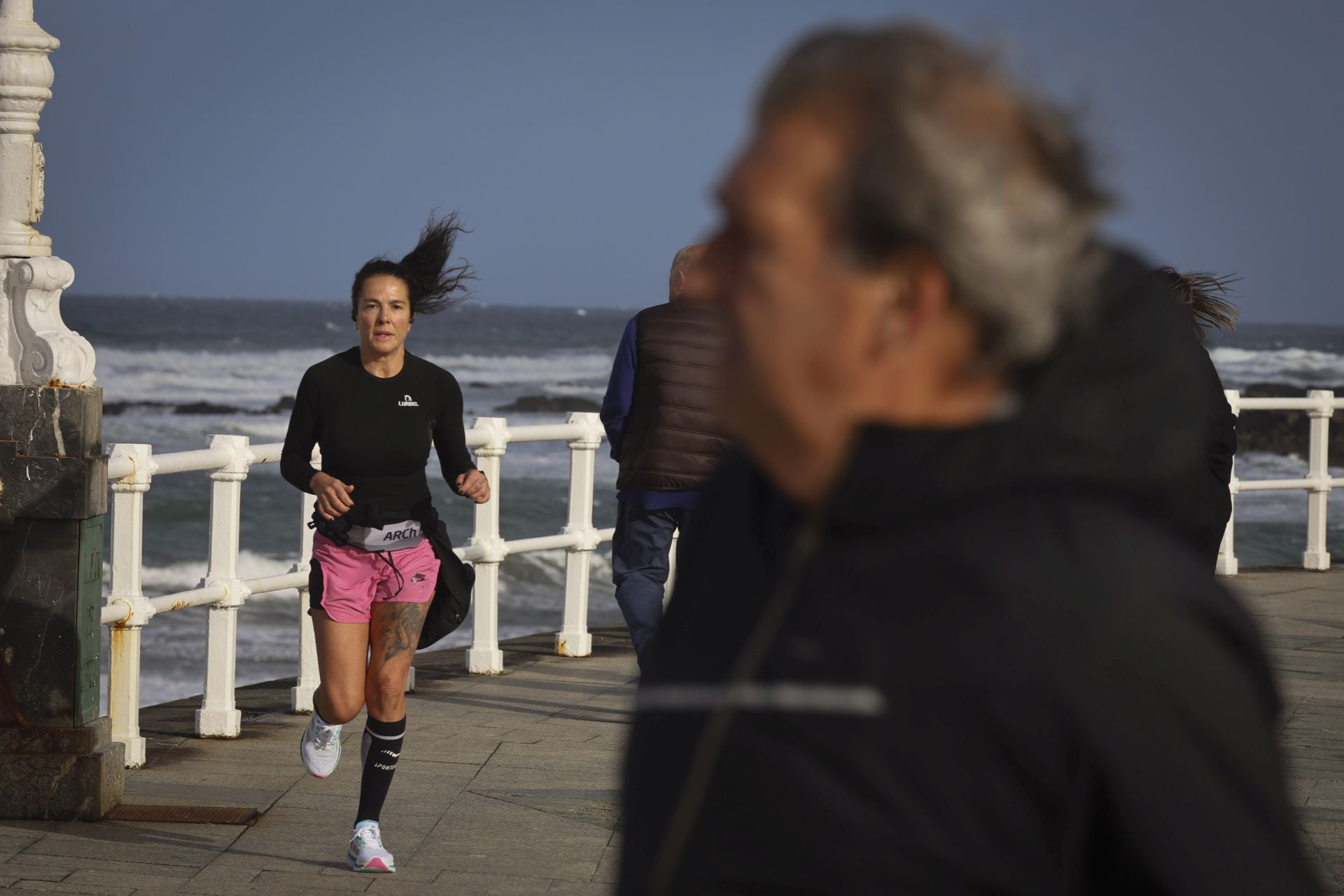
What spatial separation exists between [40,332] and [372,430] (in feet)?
3.65

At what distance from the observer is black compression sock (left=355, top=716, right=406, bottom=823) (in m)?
5.03

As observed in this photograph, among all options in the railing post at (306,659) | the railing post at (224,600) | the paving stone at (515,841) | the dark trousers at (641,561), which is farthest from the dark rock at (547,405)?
the paving stone at (515,841)

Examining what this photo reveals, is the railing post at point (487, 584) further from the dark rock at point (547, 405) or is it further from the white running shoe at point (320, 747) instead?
the dark rock at point (547, 405)

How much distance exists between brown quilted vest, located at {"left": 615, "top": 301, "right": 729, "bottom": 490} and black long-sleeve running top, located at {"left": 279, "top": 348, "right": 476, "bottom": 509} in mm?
881

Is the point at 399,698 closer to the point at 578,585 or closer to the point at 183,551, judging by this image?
the point at 578,585

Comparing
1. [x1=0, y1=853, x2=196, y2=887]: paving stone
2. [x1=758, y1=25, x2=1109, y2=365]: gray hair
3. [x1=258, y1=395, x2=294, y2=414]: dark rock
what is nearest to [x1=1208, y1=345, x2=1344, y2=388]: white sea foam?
[x1=258, y1=395, x2=294, y2=414]: dark rock

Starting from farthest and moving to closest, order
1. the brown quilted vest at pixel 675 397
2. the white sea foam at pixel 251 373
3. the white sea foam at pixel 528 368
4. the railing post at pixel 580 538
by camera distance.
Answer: the white sea foam at pixel 528 368 < the white sea foam at pixel 251 373 < the railing post at pixel 580 538 < the brown quilted vest at pixel 675 397

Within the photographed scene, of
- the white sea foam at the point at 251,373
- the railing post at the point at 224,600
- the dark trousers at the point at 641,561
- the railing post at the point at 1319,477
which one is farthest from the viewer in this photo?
the white sea foam at the point at 251,373

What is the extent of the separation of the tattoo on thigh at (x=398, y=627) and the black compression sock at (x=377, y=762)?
217mm

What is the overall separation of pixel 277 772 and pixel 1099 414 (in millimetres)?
5591

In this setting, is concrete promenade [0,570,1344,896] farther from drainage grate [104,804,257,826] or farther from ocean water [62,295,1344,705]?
ocean water [62,295,1344,705]

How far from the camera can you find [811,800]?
1.10 m

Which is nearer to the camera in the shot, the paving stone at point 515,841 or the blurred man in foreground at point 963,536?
the blurred man in foreground at point 963,536

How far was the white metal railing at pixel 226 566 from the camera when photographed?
20.2ft
